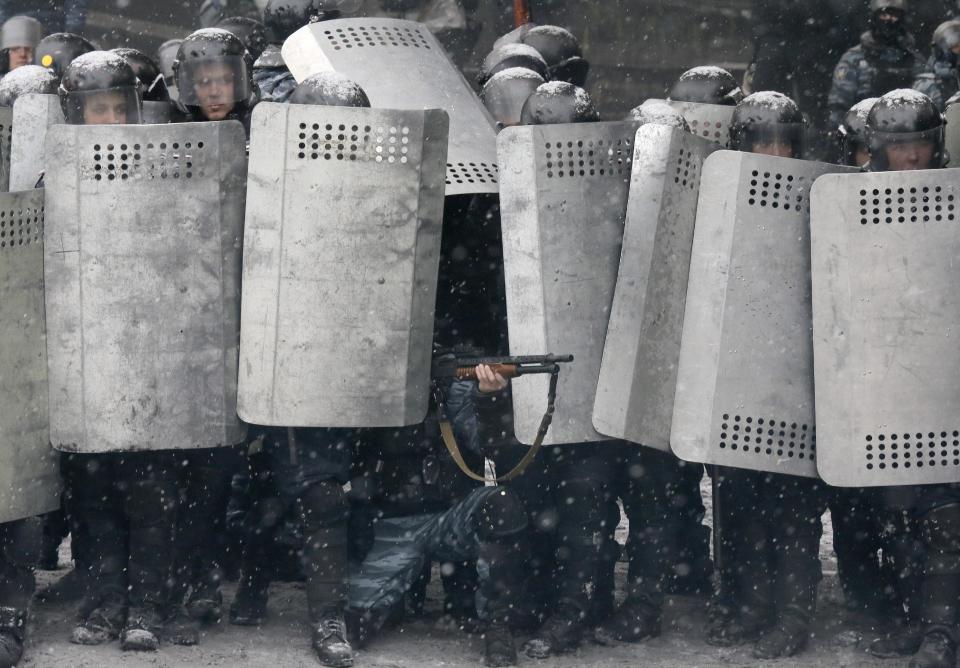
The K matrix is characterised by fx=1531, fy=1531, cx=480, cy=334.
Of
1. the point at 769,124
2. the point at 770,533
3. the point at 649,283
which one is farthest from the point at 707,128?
the point at 770,533

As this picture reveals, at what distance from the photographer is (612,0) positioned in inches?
428

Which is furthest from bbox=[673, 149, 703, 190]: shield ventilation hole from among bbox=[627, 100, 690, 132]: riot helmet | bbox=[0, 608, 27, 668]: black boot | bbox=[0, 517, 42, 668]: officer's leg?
bbox=[0, 608, 27, 668]: black boot

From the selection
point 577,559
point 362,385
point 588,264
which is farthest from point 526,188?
point 577,559

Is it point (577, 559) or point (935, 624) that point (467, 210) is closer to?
point (577, 559)

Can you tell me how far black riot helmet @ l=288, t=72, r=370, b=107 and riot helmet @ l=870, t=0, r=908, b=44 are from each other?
5823 millimetres

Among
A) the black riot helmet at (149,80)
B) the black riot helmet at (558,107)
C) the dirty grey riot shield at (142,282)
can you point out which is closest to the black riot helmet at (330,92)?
the dirty grey riot shield at (142,282)

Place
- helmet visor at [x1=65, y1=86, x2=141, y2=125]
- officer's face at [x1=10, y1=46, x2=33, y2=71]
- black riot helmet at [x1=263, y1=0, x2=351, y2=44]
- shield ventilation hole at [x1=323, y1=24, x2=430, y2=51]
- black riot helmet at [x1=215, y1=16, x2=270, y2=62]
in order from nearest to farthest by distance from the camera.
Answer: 1. helmet visor at [x1=65, y1=86, x2=141, y2=125]
2. shield ventilation hole at [x1=323, y1=24, x2=430, y2=51]
3. black riot helmet at [x1=263, y1=0, x2=351, y2=44]
4. black riot helmet at [x1=215, y1=16, x2=270, y2=62]
5. officer's face at [x1=10, y1=46, x2=33, y2=71]

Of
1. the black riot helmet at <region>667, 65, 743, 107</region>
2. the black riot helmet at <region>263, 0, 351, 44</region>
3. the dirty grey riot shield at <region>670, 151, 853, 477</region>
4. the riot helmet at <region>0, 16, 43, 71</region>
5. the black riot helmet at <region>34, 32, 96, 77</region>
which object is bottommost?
the dirty grey riot shield at <region>670, 151, 853, 477</region>

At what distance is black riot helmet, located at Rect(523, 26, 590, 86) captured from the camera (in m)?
7.20

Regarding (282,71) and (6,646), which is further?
(282,71)

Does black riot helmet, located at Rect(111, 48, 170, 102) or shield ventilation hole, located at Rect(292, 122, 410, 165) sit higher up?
black riot helmet, located at Rect(111, 48, 170, 102)

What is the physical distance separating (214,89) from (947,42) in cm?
562

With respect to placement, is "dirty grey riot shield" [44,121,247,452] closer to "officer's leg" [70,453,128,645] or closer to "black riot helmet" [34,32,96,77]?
"officer's leg" [70,453,128,645]

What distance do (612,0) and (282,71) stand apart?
4747mm
